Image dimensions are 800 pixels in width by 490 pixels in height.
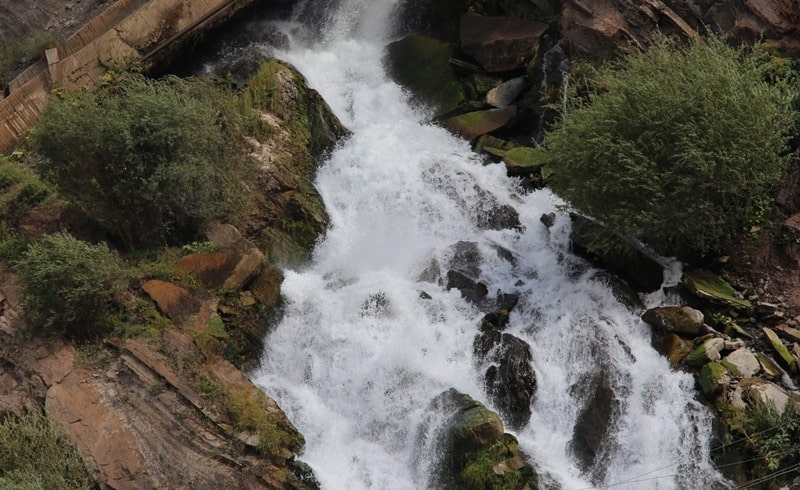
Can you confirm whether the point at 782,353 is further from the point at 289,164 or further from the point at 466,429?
the point at 289,164

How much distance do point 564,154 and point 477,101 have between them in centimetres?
514

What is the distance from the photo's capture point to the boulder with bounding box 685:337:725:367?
52.0 ft

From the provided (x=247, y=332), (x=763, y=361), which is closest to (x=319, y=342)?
(x=247, y=332)

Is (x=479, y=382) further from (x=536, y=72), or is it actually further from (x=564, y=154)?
(x=536, y=72)

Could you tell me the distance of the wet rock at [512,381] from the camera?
52.2 ft

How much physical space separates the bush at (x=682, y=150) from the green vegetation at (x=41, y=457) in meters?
10.6

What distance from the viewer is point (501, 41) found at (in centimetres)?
2236

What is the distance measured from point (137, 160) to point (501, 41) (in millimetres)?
10295

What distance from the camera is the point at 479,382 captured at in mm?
16234

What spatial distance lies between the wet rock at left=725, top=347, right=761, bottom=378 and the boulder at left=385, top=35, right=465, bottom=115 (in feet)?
32.5

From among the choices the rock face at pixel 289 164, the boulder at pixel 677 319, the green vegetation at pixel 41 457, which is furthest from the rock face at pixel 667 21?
the green vegetation at pixel 41 457

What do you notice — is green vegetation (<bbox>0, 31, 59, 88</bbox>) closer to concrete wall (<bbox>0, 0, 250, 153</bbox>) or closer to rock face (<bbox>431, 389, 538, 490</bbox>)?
concrete wall (<bbox>0, 0, 250, 153</bbox>)

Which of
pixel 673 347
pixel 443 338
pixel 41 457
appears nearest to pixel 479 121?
pixel 443 338

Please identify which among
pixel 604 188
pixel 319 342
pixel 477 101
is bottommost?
pixel 477 101
